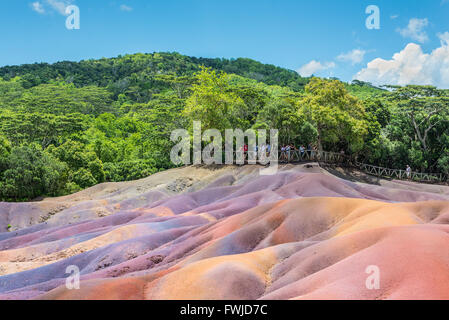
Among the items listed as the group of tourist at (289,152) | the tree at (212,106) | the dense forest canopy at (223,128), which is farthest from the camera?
the tree at (212,106)

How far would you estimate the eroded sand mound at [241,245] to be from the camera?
1194 centimetres

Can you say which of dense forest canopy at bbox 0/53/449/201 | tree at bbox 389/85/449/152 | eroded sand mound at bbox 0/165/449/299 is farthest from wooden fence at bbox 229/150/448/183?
eroded sand mound at bbox 0/165/449/299

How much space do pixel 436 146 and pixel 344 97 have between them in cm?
1726

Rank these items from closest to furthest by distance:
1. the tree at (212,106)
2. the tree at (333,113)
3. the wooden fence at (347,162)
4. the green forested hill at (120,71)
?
the tree at (333,113), the wooden fence at (347,162), the tree at (212,106), the green forested hill at (120,71)

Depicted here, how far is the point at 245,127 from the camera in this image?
5334 cm

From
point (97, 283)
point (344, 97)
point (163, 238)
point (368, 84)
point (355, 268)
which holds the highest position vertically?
point (368, 84)

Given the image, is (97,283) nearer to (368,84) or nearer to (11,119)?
(11,119)

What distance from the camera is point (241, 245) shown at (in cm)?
1934

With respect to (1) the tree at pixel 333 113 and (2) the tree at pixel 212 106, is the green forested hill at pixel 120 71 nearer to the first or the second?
(2) the tree at pixel 212 106

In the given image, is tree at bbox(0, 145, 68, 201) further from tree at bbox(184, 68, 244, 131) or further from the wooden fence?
the wooden fence

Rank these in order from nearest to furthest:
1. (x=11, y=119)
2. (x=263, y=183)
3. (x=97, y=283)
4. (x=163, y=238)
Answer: (x=97, y=283)
(x=163, y=238)
(x=263, y=183)
(x=11, y=119)

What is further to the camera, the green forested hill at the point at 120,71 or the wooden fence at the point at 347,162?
the green forested hill at the point at 120,71

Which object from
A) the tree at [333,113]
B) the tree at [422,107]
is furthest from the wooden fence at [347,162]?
the tree at [422,107]

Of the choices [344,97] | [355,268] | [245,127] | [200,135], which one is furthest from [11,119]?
[355,268]
